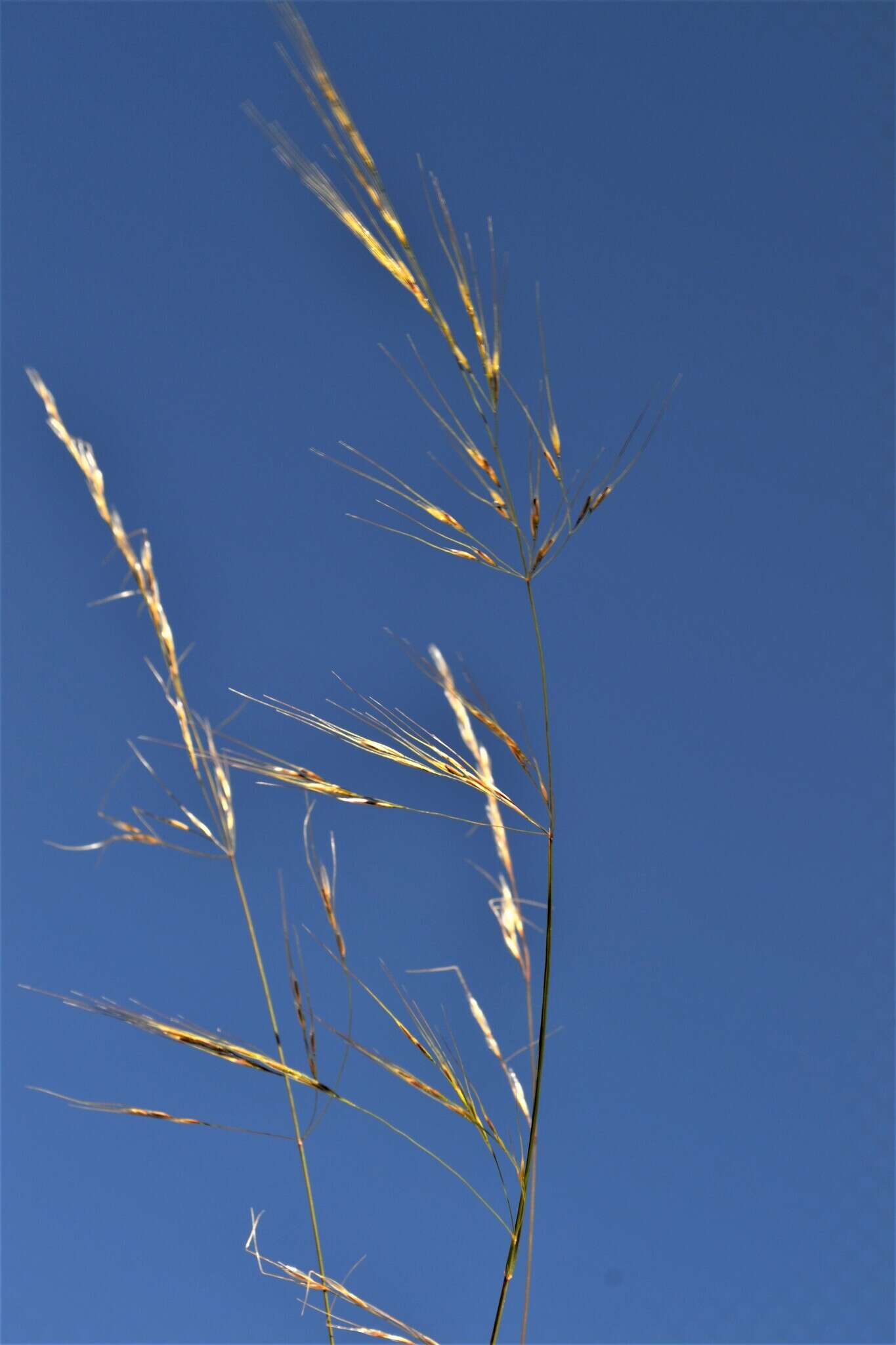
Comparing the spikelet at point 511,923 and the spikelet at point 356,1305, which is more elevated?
the spikelet at point 511,923

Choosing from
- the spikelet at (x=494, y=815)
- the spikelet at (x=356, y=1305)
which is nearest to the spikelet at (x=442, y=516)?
the spikelet at (x=494, y=815)

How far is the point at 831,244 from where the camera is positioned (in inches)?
52.6

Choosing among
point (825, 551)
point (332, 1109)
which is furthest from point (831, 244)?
point (332, 1109)

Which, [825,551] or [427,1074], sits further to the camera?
[825,551]

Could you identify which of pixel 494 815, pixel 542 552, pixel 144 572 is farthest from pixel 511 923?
pixel 144 572

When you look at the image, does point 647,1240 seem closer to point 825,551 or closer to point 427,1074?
point 427,1074

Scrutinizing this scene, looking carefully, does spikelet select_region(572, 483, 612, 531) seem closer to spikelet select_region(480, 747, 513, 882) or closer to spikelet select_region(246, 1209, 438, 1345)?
spikelet select_region(480, 747, 513, 882)

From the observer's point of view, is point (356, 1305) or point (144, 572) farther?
point (144, 572)

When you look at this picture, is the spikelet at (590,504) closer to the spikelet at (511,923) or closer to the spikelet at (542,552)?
the spikelet at (542,552)

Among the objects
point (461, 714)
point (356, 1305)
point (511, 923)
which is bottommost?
point (356, 1305)

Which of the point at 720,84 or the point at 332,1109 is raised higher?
the point at 720,84

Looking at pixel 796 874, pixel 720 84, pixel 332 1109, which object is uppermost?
pixel 720 84

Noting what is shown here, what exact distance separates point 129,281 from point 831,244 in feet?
2.91

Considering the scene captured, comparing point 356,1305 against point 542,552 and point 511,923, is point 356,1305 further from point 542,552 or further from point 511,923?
point 542,552
